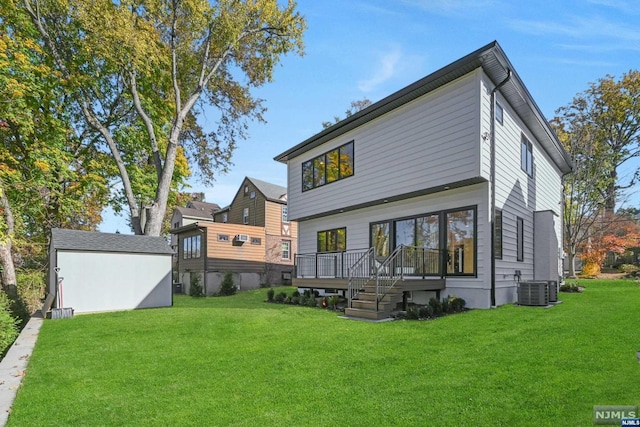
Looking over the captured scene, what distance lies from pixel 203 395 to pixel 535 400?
3198 mm

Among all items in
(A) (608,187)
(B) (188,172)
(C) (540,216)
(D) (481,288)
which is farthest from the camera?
(A) (608,187)

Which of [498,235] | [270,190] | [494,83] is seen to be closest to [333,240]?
[498,235]

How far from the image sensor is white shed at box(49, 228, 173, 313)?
11203 mm

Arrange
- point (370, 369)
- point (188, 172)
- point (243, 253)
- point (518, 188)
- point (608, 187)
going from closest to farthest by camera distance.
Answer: point (370, 369) < point (518, 188) < point (188, 172) < point (243, 253) < point (608, 187)

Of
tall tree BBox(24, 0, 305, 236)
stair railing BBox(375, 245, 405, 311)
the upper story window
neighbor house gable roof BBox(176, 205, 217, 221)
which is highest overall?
tall tree BBox(24, 0, 305, 236)

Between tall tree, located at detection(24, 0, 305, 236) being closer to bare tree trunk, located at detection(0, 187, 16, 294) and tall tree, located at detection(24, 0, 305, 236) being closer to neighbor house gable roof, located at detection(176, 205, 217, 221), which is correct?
bare tree trunk, located at detection(0, 187, 16, 294)

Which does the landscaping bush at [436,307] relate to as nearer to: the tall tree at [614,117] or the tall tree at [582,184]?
the tall tree at [582,184]

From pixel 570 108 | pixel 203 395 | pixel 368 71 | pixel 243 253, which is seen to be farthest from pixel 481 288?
pixel 570 108

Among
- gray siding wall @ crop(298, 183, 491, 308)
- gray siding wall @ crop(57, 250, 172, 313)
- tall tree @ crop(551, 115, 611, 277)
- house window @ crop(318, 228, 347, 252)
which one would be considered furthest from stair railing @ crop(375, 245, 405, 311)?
tall tree @ crop(551, 115, 611, 277)

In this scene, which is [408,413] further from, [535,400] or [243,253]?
[243,253]

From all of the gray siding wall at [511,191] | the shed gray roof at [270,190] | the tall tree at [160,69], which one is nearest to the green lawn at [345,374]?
the gray siding wall at [511,191]

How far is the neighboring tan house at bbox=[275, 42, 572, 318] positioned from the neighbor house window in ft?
0.09

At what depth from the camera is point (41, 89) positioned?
13688 millimetres

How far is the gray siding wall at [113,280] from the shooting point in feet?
37.0
